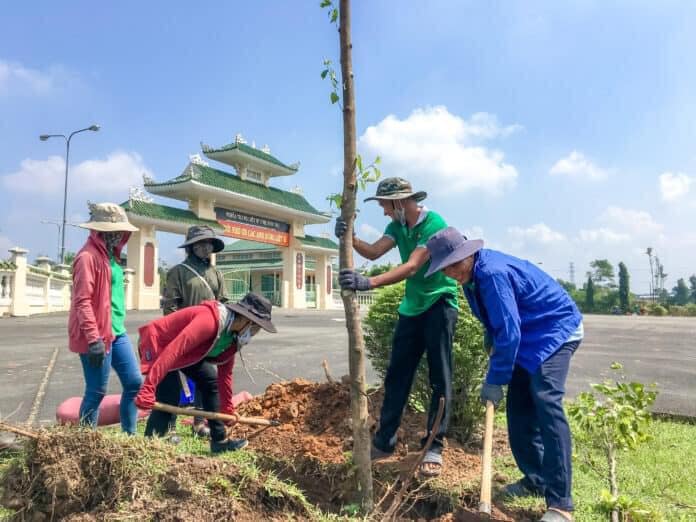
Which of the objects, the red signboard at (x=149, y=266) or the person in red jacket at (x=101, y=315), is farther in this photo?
the red signboard at (x=149, y=266)

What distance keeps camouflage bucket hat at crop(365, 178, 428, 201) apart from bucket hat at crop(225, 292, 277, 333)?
0.99 meters

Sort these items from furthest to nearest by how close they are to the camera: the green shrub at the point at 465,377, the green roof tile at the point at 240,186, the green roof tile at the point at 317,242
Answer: the green roof tile at the point at 317,242 < the green roof tile at the point at 240,186 < the green shrub at the point at 465,377

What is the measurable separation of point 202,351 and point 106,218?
3.90 feet

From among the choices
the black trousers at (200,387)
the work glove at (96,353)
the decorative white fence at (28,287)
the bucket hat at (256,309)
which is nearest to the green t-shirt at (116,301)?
the work glove at (96,353)

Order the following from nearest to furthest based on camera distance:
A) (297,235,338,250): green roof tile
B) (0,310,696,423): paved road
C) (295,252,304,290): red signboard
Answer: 1. (0,310,696,423): paved road
2. (295,252,304,290): red signboard
3. (297,235,338,250): green roof tile

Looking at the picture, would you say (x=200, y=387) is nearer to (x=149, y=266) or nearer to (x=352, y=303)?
(x=352, y=303)

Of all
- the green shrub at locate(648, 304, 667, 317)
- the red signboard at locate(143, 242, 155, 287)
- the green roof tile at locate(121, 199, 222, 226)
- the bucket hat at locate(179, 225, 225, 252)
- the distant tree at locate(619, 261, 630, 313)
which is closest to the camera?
the bucket hat at locate(179, 225, 225, 252)

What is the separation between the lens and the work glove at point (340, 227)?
258 cm

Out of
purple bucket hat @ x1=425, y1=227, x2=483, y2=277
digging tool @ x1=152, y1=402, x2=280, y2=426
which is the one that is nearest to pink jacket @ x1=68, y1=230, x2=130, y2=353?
digging tool @ x1=152, y1=402, x2=280, y2=426

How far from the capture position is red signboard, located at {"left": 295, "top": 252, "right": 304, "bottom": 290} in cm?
3450

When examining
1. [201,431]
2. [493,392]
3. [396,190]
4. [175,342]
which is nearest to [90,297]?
[175,342]

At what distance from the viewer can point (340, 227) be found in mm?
2646

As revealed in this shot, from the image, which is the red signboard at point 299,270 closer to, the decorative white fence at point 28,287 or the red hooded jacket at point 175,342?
the decorative white fence at point 28,287

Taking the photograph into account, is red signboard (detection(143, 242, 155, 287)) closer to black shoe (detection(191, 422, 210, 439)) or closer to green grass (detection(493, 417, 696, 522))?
black shoe (detection(191, 422, 210, 439))
